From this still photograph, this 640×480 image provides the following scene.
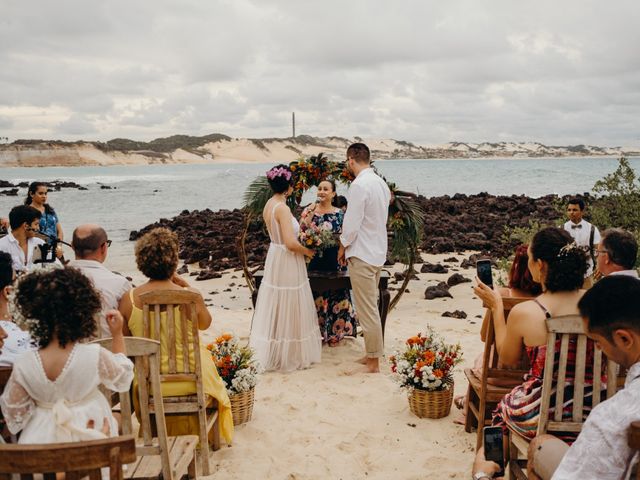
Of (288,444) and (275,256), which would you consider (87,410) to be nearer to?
(288,444)

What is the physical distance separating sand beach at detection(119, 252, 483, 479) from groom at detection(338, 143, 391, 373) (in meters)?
0.53

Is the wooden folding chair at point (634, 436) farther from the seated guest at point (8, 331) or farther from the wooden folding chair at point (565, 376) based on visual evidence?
the seated guest at point (8, 331)

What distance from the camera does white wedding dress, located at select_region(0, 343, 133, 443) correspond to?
9.13 ft

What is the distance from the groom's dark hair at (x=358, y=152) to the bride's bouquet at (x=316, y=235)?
0.93m

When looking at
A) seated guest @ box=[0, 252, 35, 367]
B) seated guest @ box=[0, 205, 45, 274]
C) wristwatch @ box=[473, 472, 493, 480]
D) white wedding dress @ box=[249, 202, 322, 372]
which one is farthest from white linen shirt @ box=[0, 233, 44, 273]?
wristwatch @ box=[473, 472, 493, 480]

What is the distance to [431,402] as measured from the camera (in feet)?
18.1

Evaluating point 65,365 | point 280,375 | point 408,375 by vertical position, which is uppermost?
point 65,365

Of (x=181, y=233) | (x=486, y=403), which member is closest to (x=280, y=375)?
(x=486, y=403)

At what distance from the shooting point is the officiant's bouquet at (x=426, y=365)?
5.45 m

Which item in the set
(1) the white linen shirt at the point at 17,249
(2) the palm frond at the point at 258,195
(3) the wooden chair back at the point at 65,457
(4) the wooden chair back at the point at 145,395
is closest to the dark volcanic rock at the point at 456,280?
(2) the palm frond at the point at 258,195

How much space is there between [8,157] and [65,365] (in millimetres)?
155339

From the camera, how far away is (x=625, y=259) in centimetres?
495

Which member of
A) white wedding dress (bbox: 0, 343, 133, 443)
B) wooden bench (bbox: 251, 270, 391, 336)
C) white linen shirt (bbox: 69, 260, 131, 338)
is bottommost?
wooden bench (bbox: 251, 270, 391, 336)

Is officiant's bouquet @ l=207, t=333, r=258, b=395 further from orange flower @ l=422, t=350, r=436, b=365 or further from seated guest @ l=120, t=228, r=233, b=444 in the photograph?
orange flower @ l=422, t=350, r=436, b=365
